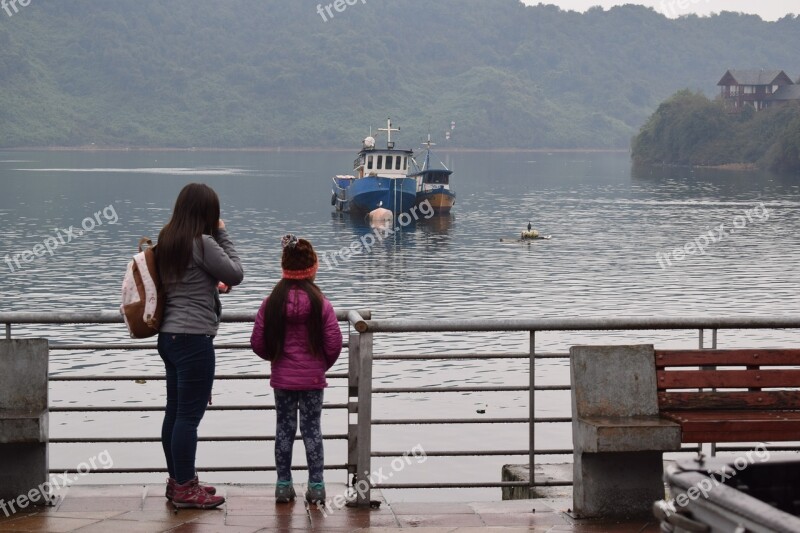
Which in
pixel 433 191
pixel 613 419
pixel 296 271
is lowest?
pixel 613 419

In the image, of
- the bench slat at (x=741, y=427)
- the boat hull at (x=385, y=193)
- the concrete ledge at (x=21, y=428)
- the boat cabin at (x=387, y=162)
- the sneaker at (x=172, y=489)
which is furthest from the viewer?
the boat cabin at (x=387, y=162)

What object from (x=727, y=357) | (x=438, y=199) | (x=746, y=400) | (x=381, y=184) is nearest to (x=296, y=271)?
(x=727, y=357)

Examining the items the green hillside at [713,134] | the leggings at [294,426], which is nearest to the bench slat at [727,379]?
the leggings at [294,426]

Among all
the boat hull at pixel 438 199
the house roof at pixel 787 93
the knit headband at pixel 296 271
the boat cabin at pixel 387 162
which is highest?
the house roof at pixel 787 93

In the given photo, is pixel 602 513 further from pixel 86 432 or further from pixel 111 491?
pixel 86 432

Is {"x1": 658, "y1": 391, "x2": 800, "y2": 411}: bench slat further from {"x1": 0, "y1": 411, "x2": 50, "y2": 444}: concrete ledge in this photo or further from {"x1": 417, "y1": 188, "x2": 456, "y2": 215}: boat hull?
{"x1": 417, "y1": 188, "x2": 456, "y2": 215}: boat hull

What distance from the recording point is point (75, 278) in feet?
171

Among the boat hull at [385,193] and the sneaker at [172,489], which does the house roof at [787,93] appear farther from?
the sneaker at [172,489]

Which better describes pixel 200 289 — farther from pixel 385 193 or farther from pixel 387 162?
pixel 387 162

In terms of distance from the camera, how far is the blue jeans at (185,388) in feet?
23.7

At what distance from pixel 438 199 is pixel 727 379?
291 ft

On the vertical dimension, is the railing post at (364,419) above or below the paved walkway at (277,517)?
above

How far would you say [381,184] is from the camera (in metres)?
89.1

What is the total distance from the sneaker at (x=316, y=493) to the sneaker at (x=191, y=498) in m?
0.54
